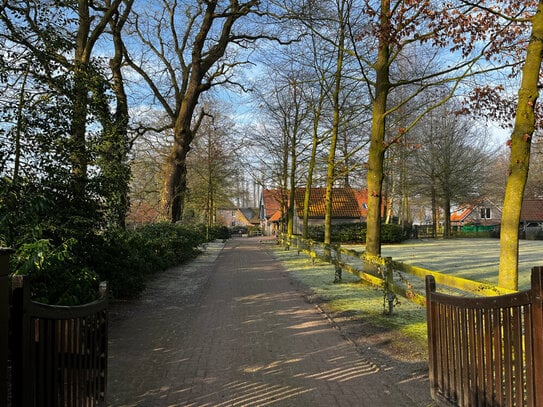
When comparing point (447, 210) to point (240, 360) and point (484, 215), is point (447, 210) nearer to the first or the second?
point (484, 215)

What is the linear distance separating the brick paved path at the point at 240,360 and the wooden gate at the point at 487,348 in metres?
0.64

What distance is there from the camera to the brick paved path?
4.28m

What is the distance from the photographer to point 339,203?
156 ft

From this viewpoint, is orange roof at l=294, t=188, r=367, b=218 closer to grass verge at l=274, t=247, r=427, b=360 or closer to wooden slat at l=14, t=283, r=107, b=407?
grass verge at l=274, t=247, r=427, b=360

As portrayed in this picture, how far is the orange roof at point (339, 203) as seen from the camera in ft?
150

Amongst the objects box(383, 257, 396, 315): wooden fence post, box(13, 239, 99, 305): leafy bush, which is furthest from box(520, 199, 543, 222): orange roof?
box(13, 239, 99, 305): leafy bush

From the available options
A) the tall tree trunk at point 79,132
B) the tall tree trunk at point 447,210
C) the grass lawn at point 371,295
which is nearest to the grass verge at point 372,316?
the grass lawn at point 371,295

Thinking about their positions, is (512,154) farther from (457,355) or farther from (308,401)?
(308,401)

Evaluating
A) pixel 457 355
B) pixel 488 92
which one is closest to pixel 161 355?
pixel 457 355

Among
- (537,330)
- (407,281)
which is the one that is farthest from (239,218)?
(537,330)

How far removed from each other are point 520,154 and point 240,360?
4.27 metres

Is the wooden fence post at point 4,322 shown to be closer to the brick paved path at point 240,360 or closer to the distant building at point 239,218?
the brick paved path at point 240,360

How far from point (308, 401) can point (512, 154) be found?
158 inches

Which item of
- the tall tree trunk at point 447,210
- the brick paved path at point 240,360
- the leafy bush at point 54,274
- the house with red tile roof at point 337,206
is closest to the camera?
the brick paved path at point 240,360
